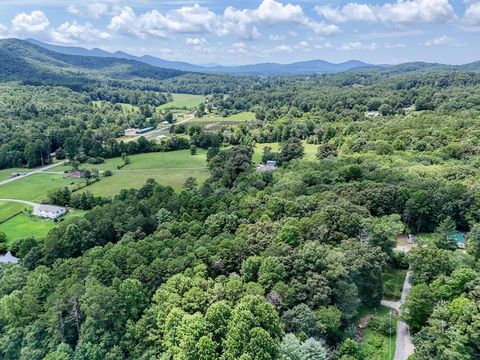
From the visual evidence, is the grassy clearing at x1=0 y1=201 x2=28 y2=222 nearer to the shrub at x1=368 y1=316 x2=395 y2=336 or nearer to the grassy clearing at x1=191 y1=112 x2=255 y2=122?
the shrub at x1=368 y1=316 x2=395 y2=336

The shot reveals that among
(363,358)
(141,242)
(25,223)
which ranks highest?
(141,242)

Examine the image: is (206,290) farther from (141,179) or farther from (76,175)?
(76,175)

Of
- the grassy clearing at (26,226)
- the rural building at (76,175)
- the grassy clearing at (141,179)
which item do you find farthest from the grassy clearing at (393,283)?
the rural building at (76,175)

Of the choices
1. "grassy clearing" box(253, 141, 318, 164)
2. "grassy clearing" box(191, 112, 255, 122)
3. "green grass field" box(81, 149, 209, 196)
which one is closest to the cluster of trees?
"green grass field" box(81, 149, 209, 196)

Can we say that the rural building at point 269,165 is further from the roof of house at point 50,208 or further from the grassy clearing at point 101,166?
the roof of house at point 50,208

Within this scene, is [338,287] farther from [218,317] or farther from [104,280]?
[104,280]

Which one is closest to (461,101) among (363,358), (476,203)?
(476,203)

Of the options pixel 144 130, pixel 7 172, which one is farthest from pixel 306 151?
pixel 7 172
